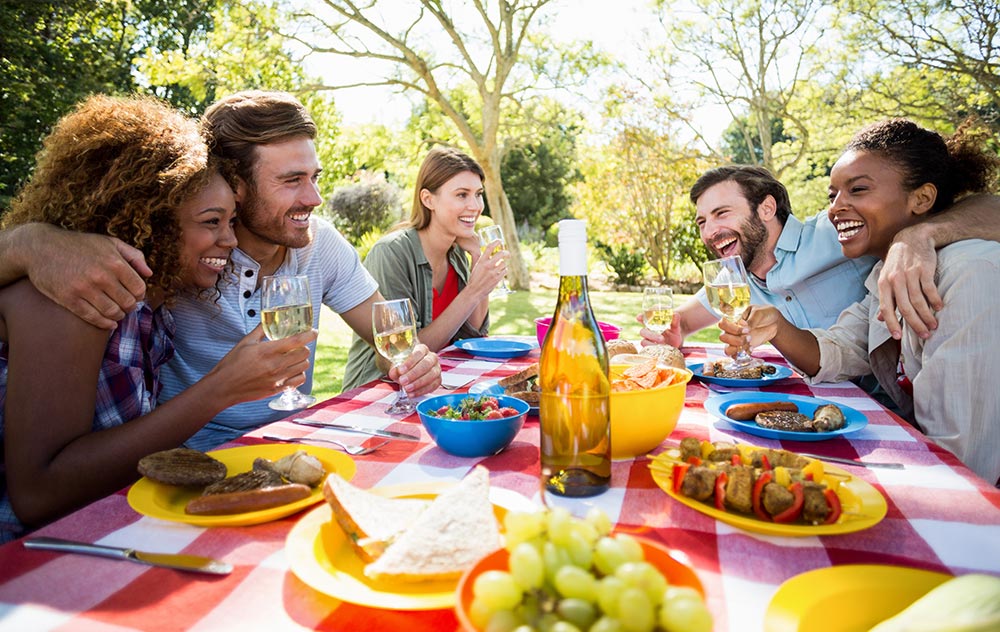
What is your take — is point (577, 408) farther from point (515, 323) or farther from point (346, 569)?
point (515, 323)

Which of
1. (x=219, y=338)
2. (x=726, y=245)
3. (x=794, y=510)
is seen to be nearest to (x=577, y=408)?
(x=794, y=510)

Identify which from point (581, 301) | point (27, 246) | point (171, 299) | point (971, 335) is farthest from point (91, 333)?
point (971, 335)

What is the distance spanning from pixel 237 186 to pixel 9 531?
1.41 metres

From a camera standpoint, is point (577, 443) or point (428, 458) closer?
point (577, 443)

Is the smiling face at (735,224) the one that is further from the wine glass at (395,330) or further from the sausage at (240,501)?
the sausage at (240,501)

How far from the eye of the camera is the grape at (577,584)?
2.17 ft

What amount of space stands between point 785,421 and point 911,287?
712mm

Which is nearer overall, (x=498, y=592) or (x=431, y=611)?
(x=498, y=592)

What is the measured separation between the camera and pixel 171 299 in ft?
6.79

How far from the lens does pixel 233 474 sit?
4.69 ft

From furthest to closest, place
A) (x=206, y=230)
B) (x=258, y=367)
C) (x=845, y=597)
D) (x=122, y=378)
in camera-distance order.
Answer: (x=206, y=230), (x=122, y=378), (x=258, y=367), (x=845, y=597)

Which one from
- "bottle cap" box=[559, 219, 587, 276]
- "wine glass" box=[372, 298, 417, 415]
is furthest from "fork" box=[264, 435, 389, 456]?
"bottle cap" box=[559, 219, 587, 276]

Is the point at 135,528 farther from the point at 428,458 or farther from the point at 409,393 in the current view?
the point at 409,393

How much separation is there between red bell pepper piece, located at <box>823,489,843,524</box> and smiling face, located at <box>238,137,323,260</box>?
2159 millimetres
